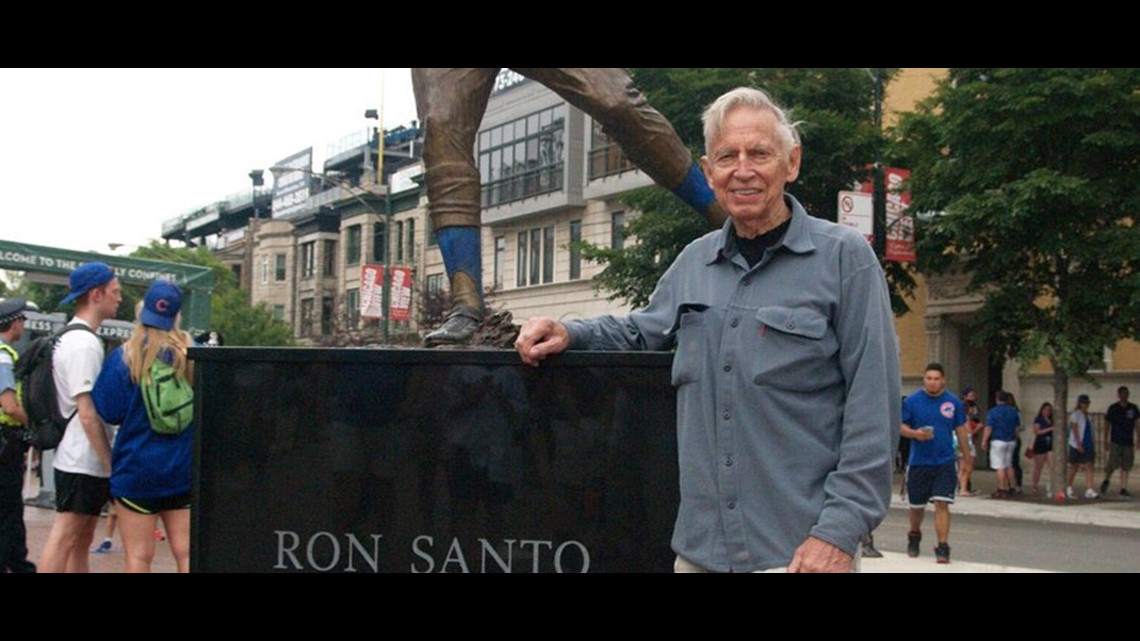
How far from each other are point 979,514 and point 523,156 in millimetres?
28050

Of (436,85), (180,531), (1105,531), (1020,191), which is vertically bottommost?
(1105,531)

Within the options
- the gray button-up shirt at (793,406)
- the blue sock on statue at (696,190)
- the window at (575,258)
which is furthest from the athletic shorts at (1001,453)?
the window at (575,258)

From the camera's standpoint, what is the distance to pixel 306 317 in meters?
60.8

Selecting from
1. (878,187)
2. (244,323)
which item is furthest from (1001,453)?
(244,323)

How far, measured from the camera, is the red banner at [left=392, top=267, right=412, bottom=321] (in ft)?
72.2

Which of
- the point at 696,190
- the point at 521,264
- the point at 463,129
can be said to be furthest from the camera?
the point at 521,264

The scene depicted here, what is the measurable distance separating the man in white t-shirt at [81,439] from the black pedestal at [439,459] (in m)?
2.19

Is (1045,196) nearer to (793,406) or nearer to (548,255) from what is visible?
(793,406)

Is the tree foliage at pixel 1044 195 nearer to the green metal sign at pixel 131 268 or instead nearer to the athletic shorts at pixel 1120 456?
the athletic shorts at pixel 1120 456

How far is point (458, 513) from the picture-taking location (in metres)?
4.19

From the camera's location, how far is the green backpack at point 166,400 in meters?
5.79

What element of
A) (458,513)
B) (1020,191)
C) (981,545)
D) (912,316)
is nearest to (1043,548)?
(981,545)

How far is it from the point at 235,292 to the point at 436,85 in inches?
2476
